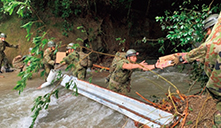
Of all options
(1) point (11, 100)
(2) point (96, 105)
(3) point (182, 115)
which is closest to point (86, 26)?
(1) point (11, 100)

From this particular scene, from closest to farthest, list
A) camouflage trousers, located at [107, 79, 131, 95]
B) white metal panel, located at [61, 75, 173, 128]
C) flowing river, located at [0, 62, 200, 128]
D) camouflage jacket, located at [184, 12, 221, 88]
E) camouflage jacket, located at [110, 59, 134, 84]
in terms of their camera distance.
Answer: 1. camouflage jacket, located at [184, 12, 221, 88]
2. white metal panel, located at [61, 75, 173, 128]
3. flowing river, located at [0, 62, 200, 128]
4. camouflage jacket, located at [110, 59, 134, 84]
5. camouflage trousers, located at [107, 79, 131, 95]

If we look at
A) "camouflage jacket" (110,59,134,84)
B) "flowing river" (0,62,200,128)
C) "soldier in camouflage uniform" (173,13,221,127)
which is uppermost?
"soldier in camouflage uniform" (173,13,221,127)

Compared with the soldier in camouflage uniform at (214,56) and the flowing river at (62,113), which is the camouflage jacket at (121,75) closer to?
the flowing river at (62,113)

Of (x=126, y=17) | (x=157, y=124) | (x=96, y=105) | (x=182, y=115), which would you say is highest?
(x=126, y=17)

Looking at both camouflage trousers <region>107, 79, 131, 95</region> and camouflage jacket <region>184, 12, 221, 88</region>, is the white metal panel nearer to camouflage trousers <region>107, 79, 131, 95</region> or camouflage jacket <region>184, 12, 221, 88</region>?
camouflage trousers <region>107, 79, 131, 95</region>

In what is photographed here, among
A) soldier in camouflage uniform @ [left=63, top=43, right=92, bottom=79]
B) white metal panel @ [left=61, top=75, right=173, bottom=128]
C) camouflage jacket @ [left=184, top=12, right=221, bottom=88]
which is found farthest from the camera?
soldier in camouflage uniform @ [left=63, top=43, right=92, bottom=79]

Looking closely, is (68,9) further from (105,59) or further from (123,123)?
(123,123)

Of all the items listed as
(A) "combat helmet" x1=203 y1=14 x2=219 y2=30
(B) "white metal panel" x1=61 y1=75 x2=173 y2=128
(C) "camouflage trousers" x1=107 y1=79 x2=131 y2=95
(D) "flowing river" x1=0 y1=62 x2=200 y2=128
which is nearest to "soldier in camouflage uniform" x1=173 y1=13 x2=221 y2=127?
(B) "white metal panel" x1=61 y1=75 x2=173 y2=128

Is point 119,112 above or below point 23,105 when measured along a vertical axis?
above

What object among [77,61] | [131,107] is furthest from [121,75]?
[77,61]

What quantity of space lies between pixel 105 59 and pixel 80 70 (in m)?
4.65

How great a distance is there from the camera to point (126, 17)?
11.5m

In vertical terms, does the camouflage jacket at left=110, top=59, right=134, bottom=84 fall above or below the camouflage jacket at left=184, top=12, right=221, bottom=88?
below

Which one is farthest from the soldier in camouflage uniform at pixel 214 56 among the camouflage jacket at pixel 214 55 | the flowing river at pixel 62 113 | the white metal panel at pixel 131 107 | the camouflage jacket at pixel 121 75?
the camouflage jacket at pixel 121 75
